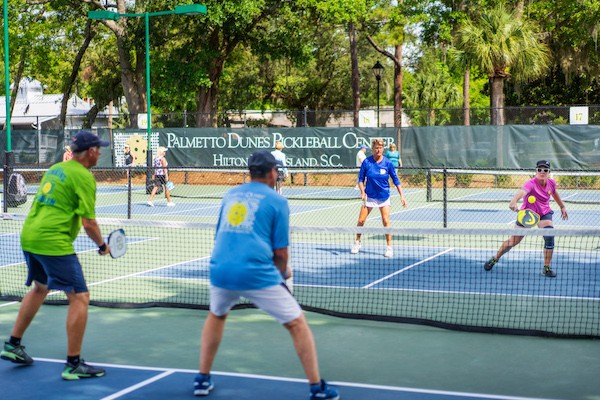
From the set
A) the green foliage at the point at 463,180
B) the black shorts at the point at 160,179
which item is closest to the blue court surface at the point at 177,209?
the black shorts at the point at 160,179

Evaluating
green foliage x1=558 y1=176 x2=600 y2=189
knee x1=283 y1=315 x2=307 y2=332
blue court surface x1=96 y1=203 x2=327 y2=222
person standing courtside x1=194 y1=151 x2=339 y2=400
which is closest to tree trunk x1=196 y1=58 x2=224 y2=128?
blue court surface x1=96 y1=203 x2=327 y2=222

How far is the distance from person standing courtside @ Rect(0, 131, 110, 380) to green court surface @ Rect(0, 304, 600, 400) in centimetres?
36

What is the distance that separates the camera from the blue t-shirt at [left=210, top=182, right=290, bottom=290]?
5.79m

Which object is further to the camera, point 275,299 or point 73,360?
point 73,360

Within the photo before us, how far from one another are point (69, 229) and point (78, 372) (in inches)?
42.6

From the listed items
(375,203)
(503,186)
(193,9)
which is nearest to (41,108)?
(193,9)

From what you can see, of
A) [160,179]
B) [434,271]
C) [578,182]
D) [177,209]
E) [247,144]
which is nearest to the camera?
[434,271]

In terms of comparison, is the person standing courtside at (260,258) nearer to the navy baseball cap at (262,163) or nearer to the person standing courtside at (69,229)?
the navy baseball cap at (262,163)

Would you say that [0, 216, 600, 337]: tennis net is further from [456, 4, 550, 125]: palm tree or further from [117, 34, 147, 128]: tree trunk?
[117, 34, 147, 128]: tree trunk

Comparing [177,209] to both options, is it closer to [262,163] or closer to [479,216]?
[479,216]

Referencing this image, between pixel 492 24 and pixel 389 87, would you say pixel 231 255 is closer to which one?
pixel 492 24

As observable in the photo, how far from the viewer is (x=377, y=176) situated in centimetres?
1371

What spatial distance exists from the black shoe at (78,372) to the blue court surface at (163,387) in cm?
4

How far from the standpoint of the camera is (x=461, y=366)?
725 cm
